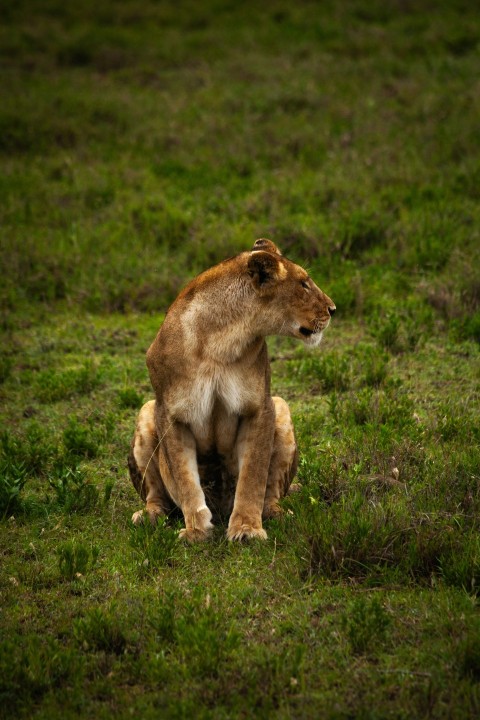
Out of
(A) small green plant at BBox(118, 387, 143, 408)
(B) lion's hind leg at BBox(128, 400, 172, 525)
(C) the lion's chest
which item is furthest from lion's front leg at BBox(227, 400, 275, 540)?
(A) small green plant at BBox(118, 387, 143, 408)

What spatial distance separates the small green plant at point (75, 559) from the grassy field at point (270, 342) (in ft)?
0.06

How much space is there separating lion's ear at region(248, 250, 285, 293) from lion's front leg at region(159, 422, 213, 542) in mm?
1024

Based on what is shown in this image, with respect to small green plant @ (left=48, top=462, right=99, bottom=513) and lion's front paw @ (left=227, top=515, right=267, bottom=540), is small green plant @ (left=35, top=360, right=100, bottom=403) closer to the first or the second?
small green plant @ (left=48, top=462, right=99, bottom=513)

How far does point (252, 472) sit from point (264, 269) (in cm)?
127

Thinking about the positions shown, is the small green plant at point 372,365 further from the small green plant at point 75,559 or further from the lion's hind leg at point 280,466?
the small green plant at point 75,559

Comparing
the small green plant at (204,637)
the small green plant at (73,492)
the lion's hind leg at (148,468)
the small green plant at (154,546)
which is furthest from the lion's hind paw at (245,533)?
the small green plant at (73,492)

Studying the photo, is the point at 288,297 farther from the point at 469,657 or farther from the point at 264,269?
the point at 469,657

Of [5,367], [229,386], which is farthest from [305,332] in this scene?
[5,367]

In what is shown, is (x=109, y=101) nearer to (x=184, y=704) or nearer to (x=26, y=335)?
(x=26, y=335)

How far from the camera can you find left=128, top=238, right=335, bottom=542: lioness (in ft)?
18.6

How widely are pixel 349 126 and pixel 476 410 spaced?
8360mm

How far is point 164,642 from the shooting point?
436 cm

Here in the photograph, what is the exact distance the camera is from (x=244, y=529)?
5.62m

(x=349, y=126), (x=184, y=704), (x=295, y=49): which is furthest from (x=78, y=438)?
(x=295, y=49)
